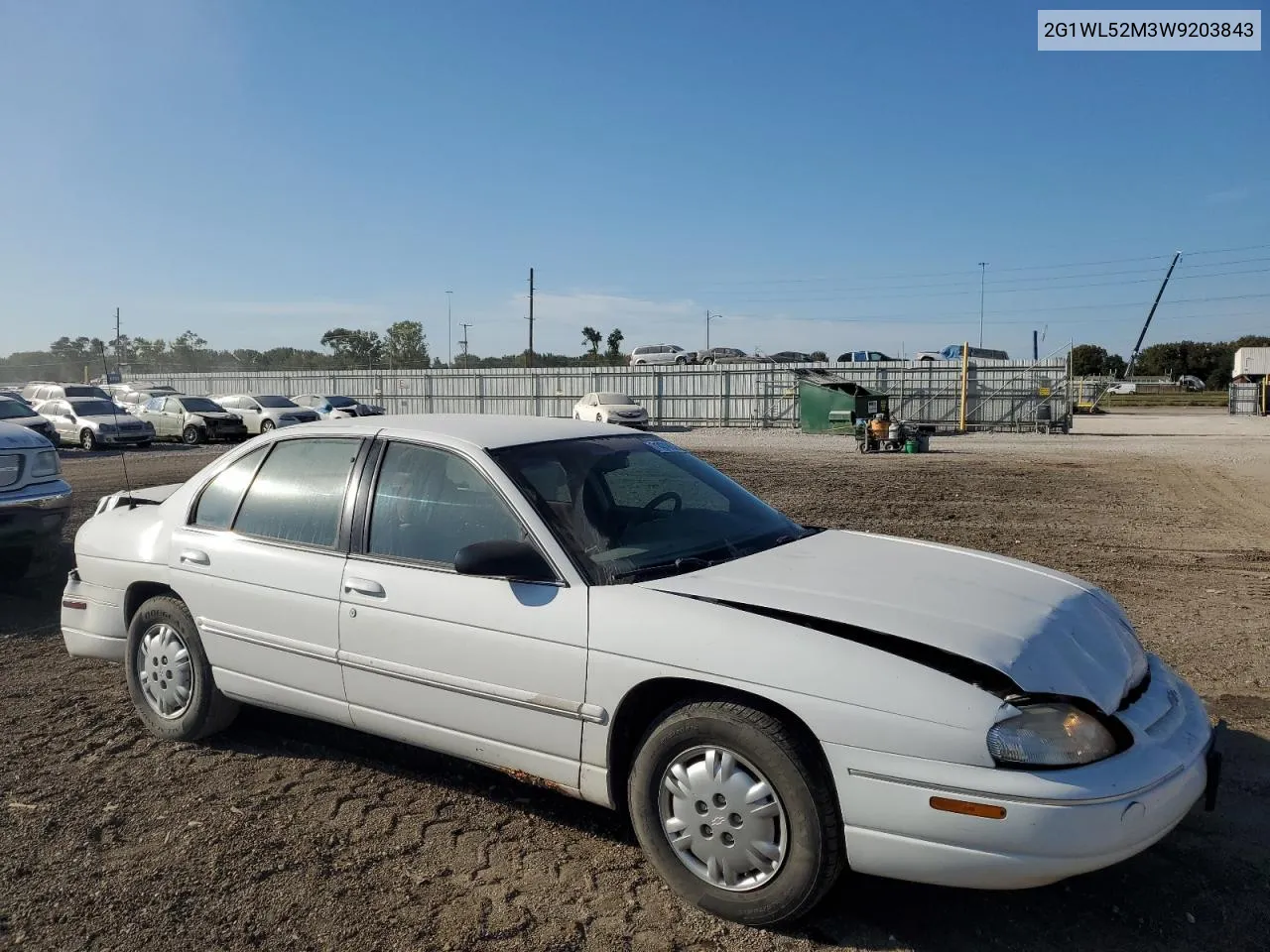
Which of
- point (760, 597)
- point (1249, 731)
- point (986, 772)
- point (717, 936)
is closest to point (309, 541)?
point (760, 597)

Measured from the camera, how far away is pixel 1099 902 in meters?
3.11

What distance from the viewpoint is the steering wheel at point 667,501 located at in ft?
13.2

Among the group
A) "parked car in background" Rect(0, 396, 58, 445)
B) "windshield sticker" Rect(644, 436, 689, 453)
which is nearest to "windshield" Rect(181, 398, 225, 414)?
"parked car in background" Rect(0, 396, 58, 445)

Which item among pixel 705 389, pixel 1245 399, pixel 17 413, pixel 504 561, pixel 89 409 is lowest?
pixel 504 561

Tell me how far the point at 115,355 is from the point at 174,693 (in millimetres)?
76273

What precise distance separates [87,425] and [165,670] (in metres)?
25.9

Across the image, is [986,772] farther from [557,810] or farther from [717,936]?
[557,810]

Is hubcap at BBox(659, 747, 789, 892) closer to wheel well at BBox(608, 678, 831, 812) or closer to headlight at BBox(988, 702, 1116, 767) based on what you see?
wheel well at BBox(608, 678, 831, 812)

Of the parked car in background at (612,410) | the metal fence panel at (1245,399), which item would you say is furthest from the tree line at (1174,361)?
the parked car in background at (612,410)

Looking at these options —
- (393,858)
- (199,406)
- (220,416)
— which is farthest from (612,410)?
(393,858)

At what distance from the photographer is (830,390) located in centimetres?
3138

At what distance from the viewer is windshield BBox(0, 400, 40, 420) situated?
20.0 m

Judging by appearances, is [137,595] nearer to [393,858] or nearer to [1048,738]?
[393,858]

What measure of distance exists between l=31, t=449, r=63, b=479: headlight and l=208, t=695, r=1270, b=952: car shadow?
19.8ft
